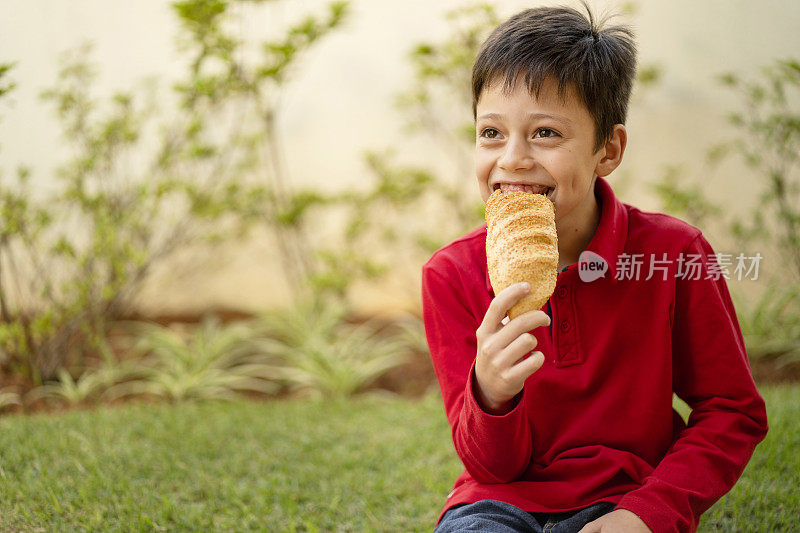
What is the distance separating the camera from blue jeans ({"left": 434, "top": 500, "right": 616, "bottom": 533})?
159cm

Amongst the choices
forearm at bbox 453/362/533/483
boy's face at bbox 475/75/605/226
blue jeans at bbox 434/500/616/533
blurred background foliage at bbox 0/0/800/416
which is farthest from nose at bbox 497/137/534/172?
blurred background foliage at bbox 0/0/800/416

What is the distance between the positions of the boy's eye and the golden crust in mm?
148

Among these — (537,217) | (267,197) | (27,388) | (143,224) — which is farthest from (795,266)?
(27,388)

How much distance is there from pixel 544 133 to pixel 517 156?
4.0 inches

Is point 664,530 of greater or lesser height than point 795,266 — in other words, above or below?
above

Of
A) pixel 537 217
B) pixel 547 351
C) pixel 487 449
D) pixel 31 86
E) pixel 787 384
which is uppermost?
pixel 31 86

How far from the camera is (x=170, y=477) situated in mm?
2857

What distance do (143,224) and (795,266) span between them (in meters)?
4.89

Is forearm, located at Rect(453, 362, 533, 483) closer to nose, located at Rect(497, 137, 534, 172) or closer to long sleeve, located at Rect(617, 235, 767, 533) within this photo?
long sleeve, located at Rect(617, 235, 767, 533)

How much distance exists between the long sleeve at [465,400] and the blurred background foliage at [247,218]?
291cm

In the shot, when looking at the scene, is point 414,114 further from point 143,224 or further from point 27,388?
point 27,388

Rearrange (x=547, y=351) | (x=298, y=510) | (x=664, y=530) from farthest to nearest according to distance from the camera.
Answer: (x=298, y=510) → (x=547, y=351) → (x=664, y=530)

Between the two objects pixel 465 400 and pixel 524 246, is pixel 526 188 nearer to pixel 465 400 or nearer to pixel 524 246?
pixel 524 246

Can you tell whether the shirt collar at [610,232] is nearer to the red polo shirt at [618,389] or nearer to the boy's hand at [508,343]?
the red polo shirt at [618,389]
